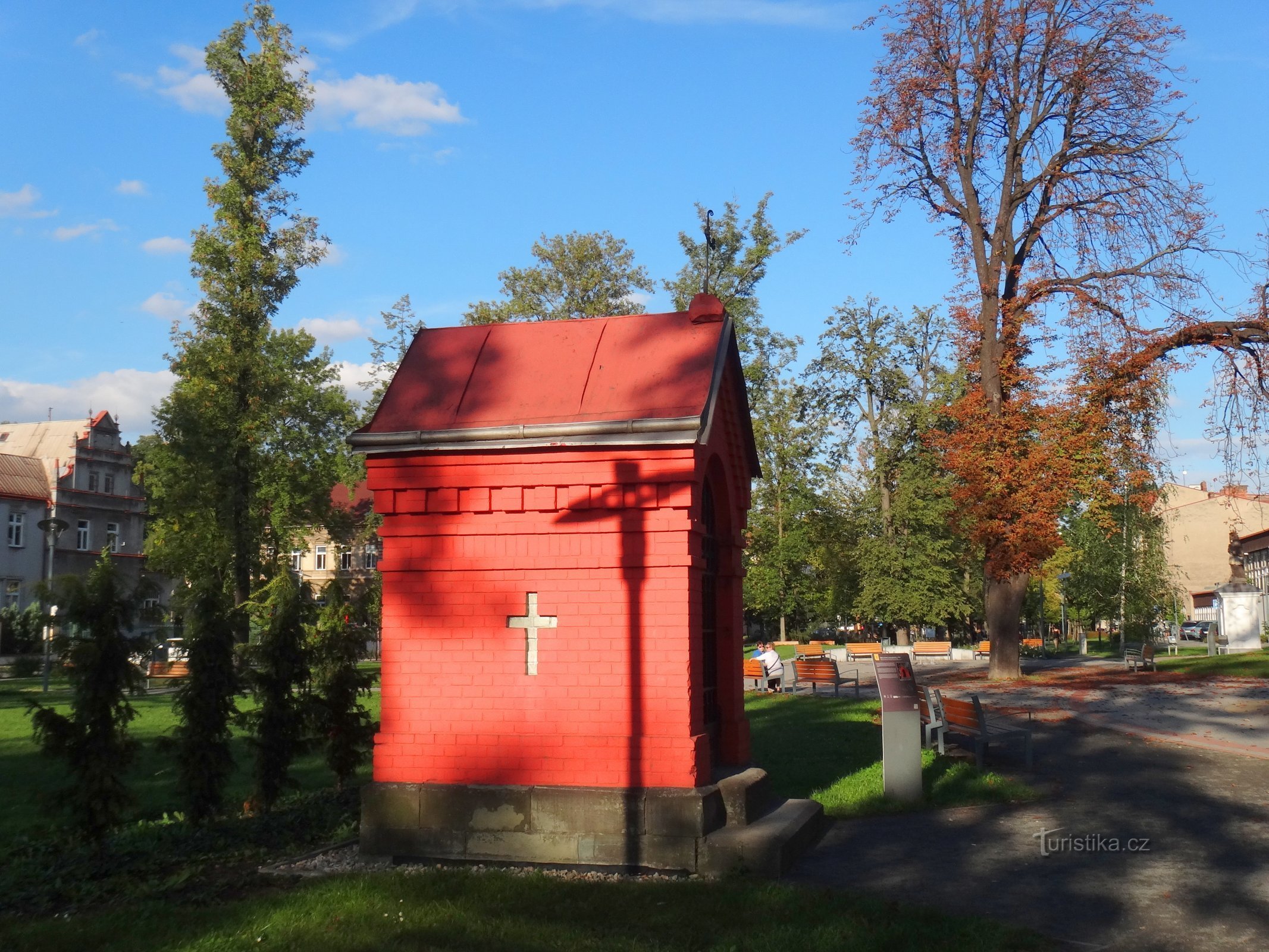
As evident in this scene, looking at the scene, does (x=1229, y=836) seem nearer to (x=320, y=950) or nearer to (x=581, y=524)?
(x=581, y=524)

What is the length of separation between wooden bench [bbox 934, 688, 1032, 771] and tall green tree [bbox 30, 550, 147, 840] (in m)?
8.38

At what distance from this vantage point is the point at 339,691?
10.9 metres

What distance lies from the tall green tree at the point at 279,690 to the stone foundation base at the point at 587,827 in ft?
6.84

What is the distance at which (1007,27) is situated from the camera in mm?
24906

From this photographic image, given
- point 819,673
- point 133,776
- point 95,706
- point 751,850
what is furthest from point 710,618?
point 819,673

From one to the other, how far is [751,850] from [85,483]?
61.8 meters

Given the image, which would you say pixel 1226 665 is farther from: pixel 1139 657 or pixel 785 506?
pixel 785 506

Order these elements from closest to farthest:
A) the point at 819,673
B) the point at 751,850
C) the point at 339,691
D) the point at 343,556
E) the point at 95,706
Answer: the point at 751,850 → the point at 95,706 → the point at 339,691 → the point at 819,673 → the point at 343,556

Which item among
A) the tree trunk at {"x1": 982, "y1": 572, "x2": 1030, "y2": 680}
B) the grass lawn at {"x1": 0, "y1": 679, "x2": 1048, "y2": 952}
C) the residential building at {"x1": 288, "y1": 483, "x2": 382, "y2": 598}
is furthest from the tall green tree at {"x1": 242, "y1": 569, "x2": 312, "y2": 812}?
the residential building at {"x1": 288, "y1": 483, "x2": 382, "y2": 598}

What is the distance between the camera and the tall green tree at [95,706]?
27.7ft

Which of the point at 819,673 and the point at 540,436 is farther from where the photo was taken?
the point at 819,673

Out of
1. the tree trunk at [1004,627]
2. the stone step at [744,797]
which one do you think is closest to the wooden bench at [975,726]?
the stone step at [744,797]

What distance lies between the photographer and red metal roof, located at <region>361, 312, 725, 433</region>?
8.77 m

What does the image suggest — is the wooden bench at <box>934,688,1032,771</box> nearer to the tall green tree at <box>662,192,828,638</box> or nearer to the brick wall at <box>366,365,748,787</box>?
the brick wall at <box>366,365,748,787</box>
